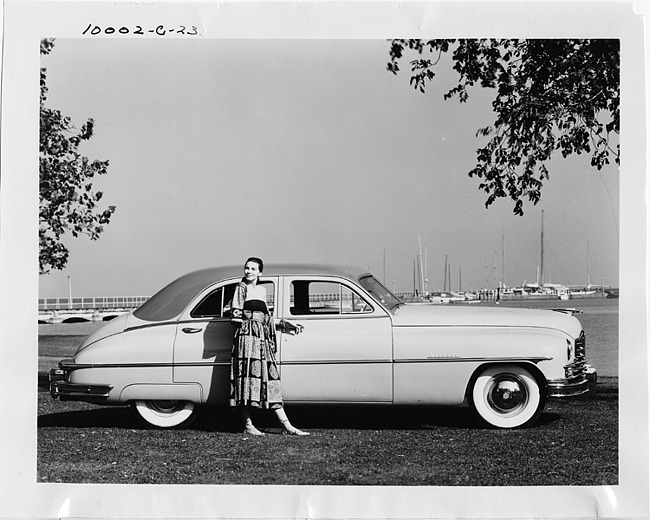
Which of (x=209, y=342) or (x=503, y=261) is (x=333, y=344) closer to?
(x=209, y=342)

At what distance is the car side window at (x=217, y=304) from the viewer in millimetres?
6641

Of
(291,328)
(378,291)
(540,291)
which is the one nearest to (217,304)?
(291,328)

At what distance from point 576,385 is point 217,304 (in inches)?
99.9

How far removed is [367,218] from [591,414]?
6.68 feet

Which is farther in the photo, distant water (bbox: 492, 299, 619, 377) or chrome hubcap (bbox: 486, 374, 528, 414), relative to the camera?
chrome hubcap (bbox: 486, 374, 528, 414)

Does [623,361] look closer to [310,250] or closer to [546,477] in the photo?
[546,477]

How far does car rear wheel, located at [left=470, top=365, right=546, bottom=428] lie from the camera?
653 centimetres

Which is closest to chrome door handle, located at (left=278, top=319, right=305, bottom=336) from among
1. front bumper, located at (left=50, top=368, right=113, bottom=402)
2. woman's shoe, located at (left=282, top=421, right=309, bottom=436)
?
woman's shoe, located at (left=282, top=421, right=309, bottom=436)

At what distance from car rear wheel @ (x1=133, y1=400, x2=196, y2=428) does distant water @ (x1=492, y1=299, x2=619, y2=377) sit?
2.77 m

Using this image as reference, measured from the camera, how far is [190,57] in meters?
6.49

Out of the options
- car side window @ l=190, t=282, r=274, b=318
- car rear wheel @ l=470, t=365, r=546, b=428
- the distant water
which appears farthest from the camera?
car side window @ l=190, t=282, r=274, b=318

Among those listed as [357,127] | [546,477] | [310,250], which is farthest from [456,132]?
[546,477]

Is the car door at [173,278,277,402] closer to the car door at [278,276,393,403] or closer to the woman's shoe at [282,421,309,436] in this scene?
the car door at [278,276,393,403]

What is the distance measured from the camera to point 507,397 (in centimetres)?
653
